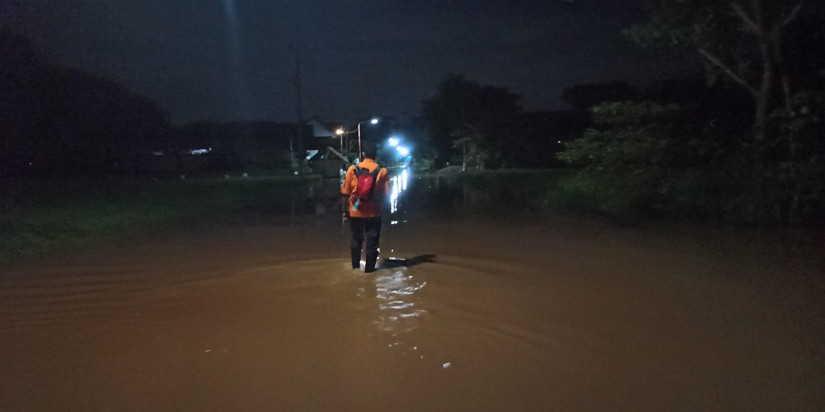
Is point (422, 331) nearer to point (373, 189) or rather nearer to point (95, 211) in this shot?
point (373, 189)

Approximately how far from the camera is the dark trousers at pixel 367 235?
9078 mm

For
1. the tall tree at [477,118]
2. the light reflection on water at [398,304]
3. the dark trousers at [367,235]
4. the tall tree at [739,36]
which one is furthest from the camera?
the tall tree at [477,118]

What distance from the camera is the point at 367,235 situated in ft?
30.3

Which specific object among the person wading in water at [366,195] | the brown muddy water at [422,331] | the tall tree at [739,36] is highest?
the tall tree at [739,36]

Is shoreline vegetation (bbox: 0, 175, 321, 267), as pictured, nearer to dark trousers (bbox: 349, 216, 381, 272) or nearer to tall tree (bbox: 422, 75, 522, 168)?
dark trousers (bbox: 349, 216, 381, 272)

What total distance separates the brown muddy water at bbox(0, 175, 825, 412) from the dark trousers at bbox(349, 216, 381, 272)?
0.72 feet

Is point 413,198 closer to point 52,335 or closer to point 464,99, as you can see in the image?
point 52,335

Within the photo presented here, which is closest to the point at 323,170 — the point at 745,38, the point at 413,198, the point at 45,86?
the point at 45,86

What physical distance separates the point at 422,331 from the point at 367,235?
2976 millimetres

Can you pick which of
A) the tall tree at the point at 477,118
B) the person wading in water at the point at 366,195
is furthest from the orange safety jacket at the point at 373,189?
the tall tree at the point at 477,118

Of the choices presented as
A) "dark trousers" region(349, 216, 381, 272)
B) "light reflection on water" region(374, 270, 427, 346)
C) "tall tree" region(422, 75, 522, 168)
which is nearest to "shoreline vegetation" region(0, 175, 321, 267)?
"dark trousers" region(349, 216, 381, 272)

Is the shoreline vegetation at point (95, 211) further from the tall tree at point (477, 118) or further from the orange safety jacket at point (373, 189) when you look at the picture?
the tall tree at point (477, 118)

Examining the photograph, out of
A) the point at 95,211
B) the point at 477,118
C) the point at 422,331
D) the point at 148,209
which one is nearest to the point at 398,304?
the point at 422,331

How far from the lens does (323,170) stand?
53594mm
